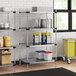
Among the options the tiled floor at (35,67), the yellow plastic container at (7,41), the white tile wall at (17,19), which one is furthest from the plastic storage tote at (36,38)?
the yellow plastic container at (7,41)

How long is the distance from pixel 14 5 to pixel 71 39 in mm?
1839

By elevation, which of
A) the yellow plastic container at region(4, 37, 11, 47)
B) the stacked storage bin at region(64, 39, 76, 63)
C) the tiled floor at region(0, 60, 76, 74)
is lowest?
the tiled floor at region(0, 60, 76, 74)

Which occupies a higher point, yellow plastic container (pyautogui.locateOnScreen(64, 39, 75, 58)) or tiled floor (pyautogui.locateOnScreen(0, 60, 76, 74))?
yellow plastic container (pyautogui.locateOnScreen(64, 39, 75, 58))

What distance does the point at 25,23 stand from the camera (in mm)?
5441

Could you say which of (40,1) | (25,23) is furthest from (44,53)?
(40,1)

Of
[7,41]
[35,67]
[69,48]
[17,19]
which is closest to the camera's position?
[7,41]

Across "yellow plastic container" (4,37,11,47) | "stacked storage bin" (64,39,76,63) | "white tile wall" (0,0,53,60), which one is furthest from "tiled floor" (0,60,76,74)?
"yellow plastic container" (4,37,11,47)

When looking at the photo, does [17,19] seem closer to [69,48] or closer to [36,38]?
[36,38]

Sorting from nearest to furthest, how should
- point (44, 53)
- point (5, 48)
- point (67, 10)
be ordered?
point (5, 48)
point (44, 53)
point (67, 10)

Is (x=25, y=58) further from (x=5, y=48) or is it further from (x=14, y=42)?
(x=5, y=48)

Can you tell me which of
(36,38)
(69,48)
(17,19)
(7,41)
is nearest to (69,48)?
(69,48)

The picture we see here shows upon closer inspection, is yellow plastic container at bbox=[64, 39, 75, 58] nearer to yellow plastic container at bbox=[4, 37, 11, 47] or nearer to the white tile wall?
the white tile wall

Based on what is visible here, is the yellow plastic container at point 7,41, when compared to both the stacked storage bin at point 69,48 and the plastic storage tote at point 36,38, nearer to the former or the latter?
the plastic storage tote at point 36,38

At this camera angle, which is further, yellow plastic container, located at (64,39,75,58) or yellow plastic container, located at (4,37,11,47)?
yellow plastic container, located at (64,39,75,58)
